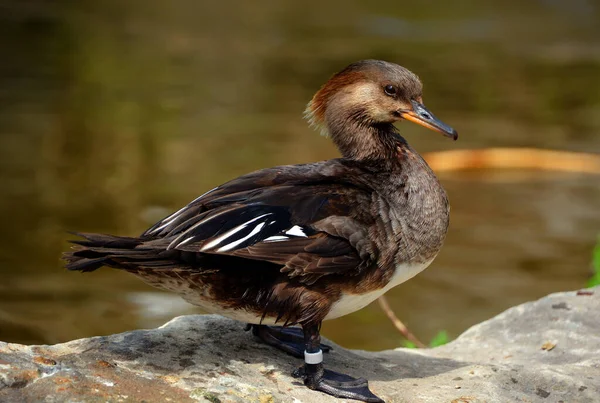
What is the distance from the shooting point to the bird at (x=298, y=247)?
3.61 metres

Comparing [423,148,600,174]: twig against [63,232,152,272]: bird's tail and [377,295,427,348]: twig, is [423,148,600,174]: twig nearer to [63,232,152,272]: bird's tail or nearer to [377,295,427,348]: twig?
[377,295,427,348]: twig

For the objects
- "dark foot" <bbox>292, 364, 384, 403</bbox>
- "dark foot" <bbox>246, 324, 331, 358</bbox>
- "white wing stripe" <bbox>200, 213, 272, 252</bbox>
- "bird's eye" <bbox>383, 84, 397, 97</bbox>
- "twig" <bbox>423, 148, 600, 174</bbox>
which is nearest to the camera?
"white wing stripe" <bbox>200, 213, 272, 252</bbox>

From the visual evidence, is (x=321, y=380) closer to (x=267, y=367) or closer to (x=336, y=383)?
(x=336, y=383)

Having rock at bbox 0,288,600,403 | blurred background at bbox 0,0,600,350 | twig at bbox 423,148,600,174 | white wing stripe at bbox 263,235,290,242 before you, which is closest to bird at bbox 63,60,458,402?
white wing stripe at bbox 263,235,290,242

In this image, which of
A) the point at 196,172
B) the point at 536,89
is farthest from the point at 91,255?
the point at 536,89

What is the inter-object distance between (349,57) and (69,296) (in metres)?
9.25

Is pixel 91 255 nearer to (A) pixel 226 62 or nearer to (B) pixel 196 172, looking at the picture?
(B) pixel 196 172

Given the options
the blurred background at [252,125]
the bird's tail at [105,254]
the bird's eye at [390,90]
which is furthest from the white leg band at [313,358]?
the blurred background at [252,125]

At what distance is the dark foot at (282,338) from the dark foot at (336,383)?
0.84ft

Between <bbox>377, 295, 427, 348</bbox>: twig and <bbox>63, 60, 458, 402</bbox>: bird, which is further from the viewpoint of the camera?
<bbox>377, 295, 427, 348</bbox>: twig

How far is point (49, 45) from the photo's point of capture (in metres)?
16.7

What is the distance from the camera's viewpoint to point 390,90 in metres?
4.35

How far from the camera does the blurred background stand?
774cm

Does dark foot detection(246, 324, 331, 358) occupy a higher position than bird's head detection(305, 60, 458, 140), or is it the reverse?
bird's head detection(305, 60, 458, 140)
